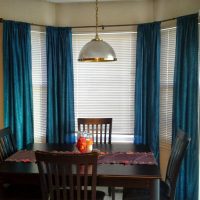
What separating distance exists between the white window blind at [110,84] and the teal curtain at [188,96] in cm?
71

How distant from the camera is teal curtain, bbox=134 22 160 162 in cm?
353

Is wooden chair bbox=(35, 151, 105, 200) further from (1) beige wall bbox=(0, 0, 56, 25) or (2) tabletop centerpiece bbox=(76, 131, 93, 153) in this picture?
(1) beige wall bbox=(0, 0, 56, 25)

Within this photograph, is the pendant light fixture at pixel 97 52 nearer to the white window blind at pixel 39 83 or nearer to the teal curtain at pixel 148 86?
the teal curtain at pixel 148 86


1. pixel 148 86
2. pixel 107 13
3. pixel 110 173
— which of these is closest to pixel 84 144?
pixel 110 173

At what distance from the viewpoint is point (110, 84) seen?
389 cm

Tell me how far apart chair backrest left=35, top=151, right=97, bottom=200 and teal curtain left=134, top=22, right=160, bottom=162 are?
1.54m

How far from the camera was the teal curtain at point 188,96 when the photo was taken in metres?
3.15

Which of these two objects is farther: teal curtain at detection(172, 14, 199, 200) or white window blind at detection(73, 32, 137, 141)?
white window blind at detection(73, 32, 137, 141)

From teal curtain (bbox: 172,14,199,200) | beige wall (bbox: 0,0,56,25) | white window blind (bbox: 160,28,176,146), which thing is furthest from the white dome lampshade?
beige wall (bbox: 0,0,56,25)

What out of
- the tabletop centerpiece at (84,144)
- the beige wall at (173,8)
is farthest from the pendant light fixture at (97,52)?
the beige wall at (173,8)

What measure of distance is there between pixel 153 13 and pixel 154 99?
1142 mm

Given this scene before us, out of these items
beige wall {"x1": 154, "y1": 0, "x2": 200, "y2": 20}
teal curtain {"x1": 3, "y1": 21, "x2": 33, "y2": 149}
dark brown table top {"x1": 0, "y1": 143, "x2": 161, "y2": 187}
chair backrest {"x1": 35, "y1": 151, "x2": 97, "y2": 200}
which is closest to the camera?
chair backrest {"x1": 35, "y1": 151, "x2": 97, "y2": 200}

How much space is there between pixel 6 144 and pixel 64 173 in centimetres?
109

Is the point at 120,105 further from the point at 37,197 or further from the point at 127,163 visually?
the point at 37,197
